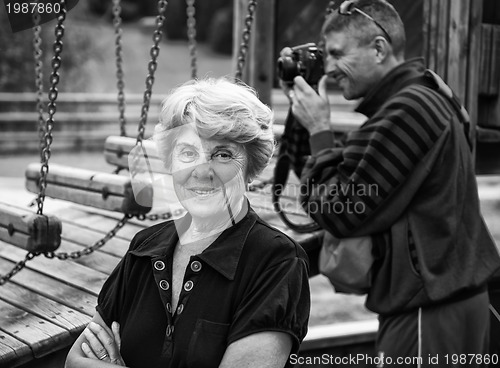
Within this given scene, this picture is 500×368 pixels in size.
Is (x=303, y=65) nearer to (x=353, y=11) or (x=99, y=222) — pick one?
(x=353, y=11)

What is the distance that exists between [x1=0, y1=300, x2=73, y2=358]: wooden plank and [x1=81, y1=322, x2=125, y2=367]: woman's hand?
68 centimetres

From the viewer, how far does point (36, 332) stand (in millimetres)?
2625

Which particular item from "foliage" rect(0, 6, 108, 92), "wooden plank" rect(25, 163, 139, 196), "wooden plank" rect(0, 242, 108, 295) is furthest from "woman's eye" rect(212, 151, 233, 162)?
"foliage" rect(0, 6, 108, 92)

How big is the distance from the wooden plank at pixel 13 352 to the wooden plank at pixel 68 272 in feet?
1.73

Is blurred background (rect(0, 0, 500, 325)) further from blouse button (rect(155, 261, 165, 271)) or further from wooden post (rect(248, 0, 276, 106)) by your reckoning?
blouse button (rect(155, 261, 165, 271))

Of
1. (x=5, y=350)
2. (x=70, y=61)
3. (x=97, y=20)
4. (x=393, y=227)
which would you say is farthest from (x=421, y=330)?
(x=97, y=20)

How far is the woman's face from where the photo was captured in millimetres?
1888

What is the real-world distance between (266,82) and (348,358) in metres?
1.73

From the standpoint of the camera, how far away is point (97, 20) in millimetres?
33156

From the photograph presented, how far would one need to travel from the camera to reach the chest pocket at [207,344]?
1.78 meters

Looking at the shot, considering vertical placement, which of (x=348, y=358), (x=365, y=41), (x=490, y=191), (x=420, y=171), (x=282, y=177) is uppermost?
(x=365, y=41)

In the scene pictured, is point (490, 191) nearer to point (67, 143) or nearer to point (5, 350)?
point (67, 143)

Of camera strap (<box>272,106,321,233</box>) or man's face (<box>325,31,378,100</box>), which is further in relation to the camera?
camera strap (<box>272,106,321,233</box>)

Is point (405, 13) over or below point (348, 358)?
over
